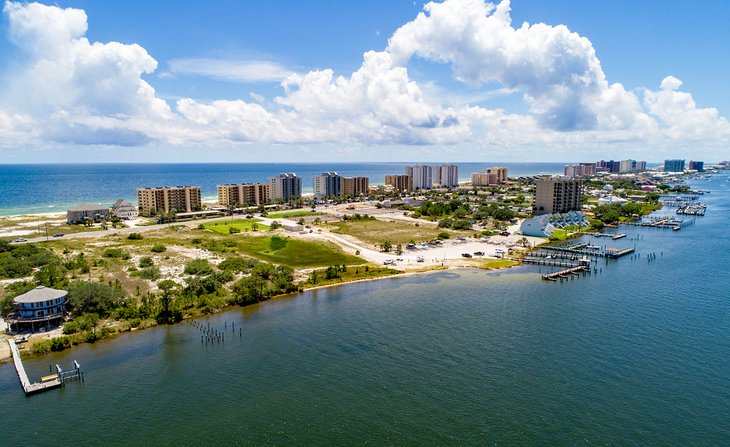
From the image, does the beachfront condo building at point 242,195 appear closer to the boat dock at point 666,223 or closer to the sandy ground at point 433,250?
the sandy ground at point 433,250

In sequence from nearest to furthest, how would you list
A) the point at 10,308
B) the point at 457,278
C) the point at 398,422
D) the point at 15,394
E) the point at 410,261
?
the point at 398,422
the point at 15,394
the point at 10,308
the point at 457,278
the point at 410,261

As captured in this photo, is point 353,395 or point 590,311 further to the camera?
point 590,311

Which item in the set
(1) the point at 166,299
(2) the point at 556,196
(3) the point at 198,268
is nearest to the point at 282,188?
(2) the point at 556,196

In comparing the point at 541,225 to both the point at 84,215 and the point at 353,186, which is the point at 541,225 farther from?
the point at 84,215

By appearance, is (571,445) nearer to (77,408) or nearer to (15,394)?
(77,408)

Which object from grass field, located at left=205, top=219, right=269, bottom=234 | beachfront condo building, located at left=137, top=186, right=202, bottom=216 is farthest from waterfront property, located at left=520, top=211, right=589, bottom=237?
beachfront condo building, located at left=137, top=186, right=202, bottom=216

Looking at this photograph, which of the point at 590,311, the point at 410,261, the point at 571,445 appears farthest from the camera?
the point at 410,261

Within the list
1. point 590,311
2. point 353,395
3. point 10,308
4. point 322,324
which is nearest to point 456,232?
point 590,311

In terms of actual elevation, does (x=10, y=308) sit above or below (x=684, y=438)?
above

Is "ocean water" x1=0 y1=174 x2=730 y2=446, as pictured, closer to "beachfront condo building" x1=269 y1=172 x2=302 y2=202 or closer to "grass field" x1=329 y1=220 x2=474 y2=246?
"grass field" x1=329 y1=220 x2=474 y2=246
